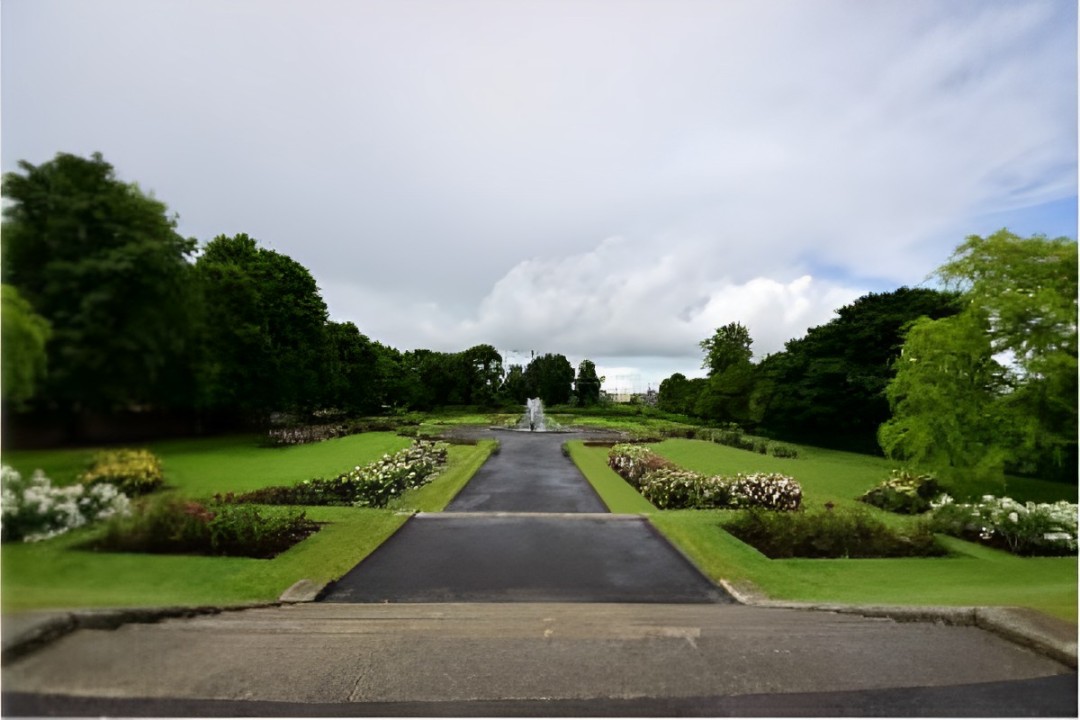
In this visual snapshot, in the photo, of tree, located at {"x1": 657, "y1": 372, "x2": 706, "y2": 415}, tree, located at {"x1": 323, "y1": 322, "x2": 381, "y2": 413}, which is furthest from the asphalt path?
tree, located at {"x1": 657, "y1": 372, "x2": 706, "y2": 415}

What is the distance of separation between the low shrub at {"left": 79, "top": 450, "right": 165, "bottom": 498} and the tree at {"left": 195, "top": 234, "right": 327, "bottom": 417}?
0.35 meters

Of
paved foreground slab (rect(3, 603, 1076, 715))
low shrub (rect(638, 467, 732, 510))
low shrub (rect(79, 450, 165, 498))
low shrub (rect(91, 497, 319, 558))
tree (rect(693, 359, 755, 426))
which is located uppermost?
tree (rect(693, 359, 755, 426))

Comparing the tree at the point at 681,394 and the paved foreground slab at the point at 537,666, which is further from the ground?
the tree at the point at 681,394

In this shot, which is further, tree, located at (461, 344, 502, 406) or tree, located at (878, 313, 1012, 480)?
tree, located at (461, 344, 502, 406)

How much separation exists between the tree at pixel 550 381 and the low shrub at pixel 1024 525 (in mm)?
53621

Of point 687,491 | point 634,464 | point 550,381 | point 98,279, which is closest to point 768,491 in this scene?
point 687,491

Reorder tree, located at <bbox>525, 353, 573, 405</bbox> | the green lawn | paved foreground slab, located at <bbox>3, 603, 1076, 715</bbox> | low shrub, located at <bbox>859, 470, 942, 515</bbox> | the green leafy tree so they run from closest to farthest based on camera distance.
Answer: paved foreground slab, located at <bbox>3, 603, 1076, 715</bbox>
the green lawn
low shrub, located at <bbox>859, 470, 942, 515</bbox>
the green leafy tree
tree, located at <bbox>525, 353, 573, 405</bbox>

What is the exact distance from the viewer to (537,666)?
379cm

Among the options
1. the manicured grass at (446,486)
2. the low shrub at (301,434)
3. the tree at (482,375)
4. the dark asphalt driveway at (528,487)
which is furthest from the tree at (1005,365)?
the tree at (482,375)

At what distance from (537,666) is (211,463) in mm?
2621

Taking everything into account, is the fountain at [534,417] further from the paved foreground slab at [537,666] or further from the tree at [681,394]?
the paved foreground slab at [537,666]

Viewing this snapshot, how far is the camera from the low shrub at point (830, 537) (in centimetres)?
841

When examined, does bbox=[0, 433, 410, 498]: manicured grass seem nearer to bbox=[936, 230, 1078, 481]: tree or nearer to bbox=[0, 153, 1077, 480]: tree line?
bbox=[0, 153, 1077, 480]: tree line

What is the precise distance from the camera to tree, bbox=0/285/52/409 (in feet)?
6.40
